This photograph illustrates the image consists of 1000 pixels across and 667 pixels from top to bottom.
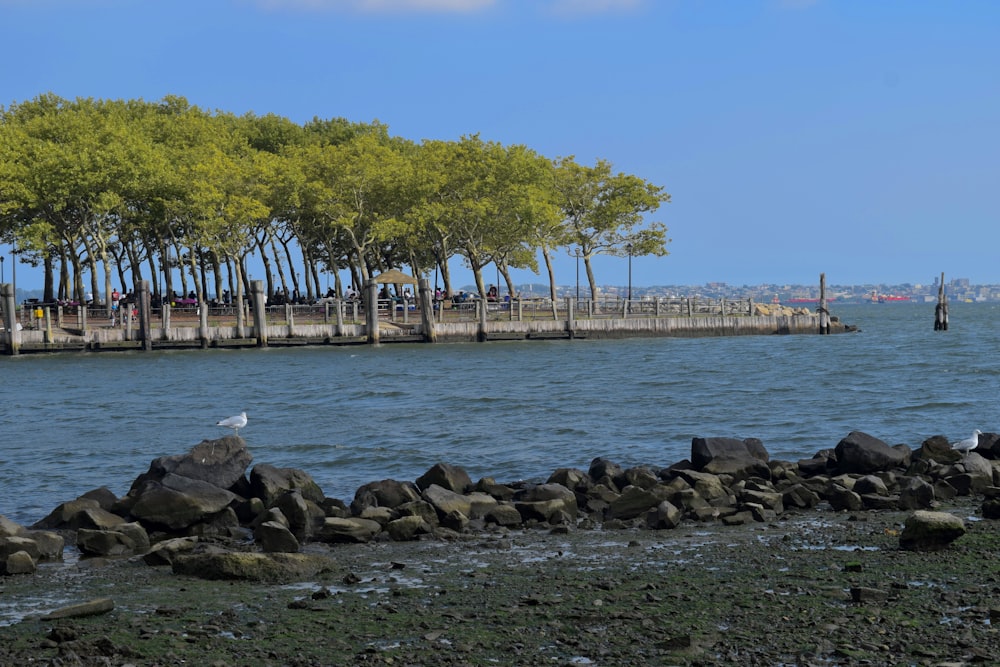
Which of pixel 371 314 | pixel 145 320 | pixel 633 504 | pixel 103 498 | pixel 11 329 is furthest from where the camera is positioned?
pixel 371 314

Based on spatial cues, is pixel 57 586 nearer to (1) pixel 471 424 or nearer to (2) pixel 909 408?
(1) pixel 471 424

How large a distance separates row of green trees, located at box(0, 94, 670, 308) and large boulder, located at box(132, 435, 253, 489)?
4720 cm

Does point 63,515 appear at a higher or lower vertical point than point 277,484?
lower

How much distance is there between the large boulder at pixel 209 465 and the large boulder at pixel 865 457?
28.0ft

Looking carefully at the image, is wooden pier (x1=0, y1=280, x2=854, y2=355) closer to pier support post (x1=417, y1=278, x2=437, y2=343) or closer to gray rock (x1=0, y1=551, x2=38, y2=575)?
pier support post (x1=417, y1=278, x2=437, y2=343)

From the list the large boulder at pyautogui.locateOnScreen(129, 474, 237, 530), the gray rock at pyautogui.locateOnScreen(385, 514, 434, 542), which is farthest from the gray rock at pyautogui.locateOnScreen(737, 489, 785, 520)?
the large boulder at pyautogui.locateOnScreen(129, 474, 237, 530)

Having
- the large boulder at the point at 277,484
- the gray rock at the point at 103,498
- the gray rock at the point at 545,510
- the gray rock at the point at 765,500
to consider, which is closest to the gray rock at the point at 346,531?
the large boulder at the point at 277,484

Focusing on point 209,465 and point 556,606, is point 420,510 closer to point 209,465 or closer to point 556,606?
point 209,465

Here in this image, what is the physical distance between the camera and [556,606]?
1083 centimetres

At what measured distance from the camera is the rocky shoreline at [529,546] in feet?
32.4

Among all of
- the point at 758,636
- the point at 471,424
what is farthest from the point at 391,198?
the point at 758,636

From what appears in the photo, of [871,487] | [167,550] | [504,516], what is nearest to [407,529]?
[504,516]

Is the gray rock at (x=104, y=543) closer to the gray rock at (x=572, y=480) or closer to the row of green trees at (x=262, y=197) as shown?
the gray rock at (x=572, y=480)

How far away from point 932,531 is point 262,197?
58.8 m
